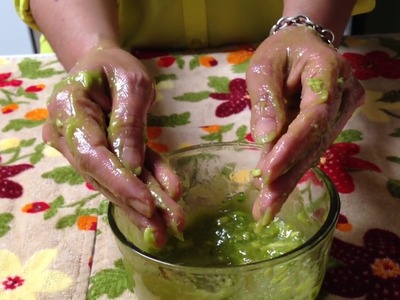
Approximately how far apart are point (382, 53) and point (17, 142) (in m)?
0.49

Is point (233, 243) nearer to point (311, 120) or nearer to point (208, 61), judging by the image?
point (311, 120)

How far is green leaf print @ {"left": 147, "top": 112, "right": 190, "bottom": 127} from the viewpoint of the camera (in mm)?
787

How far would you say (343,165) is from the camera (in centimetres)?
68

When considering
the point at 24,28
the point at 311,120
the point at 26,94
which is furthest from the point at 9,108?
the point at 24,28

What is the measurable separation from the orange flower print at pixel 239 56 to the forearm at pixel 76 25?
0.62 ft

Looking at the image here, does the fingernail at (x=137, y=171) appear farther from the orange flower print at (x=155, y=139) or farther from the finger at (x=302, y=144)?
the orange flower print at (x=155, y=139)

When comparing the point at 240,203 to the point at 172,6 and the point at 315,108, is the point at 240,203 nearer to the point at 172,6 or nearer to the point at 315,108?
the point at 315,108

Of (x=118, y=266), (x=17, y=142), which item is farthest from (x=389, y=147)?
(x=17, y=142)

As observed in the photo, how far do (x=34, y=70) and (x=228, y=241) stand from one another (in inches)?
20.5

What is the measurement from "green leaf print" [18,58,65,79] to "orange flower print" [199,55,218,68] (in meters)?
0.20

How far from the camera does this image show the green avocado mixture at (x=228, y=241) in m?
0.51

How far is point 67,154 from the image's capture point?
0.52m

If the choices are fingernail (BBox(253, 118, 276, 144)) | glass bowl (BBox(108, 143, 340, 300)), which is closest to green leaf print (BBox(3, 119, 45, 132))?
glass bowl (BBox(108, 143, 340, 300))

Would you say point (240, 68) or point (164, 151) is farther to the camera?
point (240, 68)
